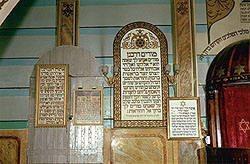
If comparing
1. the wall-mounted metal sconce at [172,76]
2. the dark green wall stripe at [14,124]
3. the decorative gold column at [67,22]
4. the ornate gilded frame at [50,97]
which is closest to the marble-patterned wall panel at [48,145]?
the ornate gilded frame at [50,97]

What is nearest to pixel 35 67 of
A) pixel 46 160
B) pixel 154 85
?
pixel 46 160

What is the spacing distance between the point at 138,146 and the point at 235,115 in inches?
46.7

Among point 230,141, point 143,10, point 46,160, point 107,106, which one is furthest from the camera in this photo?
point 143,10

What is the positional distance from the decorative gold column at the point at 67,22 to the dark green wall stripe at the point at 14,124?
1.07m

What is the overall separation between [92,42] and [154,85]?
96 centimetres

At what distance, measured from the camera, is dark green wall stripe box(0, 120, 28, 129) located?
456 cm

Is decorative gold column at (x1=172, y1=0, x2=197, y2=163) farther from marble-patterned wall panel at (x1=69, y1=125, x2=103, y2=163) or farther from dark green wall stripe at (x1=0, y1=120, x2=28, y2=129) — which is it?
dark green wall stripe at (x1=0, y1=120, x2=28, y2=129)

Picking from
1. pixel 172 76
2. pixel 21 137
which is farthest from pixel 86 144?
pixel 172 76

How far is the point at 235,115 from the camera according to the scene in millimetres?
4074

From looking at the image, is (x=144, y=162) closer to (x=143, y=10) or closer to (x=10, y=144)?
(x=10, y=144)

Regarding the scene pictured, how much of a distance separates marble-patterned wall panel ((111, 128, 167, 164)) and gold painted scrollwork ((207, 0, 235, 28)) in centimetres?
158

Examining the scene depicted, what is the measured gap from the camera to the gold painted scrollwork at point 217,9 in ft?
15.8

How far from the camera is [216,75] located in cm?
424

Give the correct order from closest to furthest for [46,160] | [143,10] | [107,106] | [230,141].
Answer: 1. [230,141]
2. [46,160]
3. [107,106]
4. [143,10]
